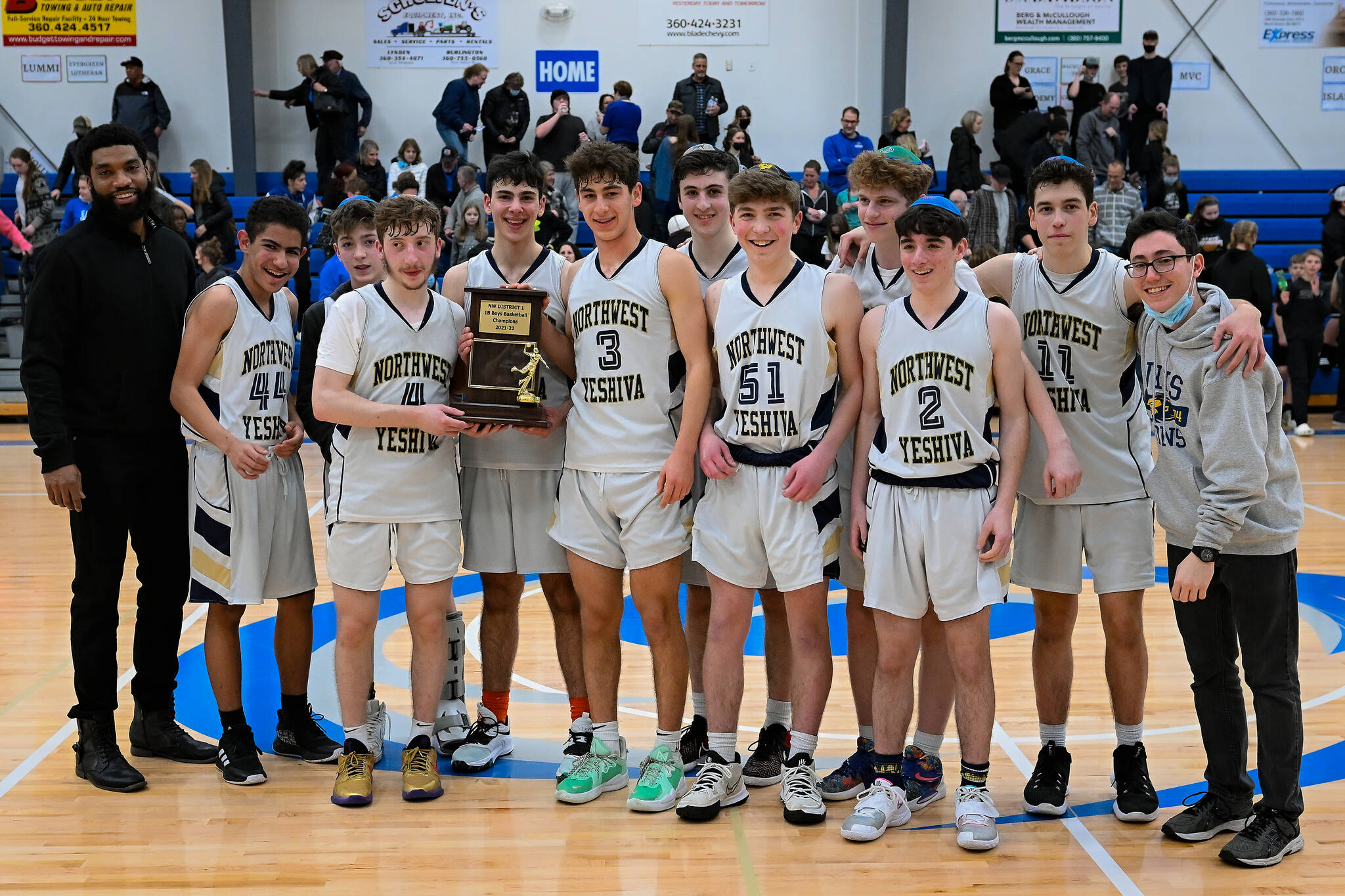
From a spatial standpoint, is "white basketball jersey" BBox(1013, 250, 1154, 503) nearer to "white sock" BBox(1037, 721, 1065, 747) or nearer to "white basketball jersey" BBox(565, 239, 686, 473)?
"white sock" BBox(1037, 721, 1065, 747)

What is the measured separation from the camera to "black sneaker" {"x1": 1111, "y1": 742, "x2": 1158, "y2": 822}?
147 inches

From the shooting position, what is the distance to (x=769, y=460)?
3756mm

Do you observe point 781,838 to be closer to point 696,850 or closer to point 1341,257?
point 696,850

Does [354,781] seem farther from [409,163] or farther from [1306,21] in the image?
[1306,21]

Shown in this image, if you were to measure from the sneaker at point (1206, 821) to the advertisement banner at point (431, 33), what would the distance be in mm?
15770

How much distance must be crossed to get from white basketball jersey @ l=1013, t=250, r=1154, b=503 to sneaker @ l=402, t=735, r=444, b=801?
7.02 ft

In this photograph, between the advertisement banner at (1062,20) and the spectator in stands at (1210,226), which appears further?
the advertisement banner at (1062,20)

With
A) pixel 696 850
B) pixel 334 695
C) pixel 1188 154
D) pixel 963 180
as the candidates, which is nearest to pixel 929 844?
pixel 696 850

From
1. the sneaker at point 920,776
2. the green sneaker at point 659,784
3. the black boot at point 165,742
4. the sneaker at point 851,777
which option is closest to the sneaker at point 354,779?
the black boot at point 165,742

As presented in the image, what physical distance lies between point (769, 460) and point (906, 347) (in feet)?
1.79

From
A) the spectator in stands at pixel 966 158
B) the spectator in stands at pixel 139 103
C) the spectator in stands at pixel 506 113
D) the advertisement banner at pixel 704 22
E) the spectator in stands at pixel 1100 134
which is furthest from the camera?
the advertisement banner at pixel 704 22

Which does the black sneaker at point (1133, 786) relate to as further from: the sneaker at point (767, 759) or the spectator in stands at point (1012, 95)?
the spectator in stands at point (1012, 95)

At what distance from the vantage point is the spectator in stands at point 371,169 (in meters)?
15.1

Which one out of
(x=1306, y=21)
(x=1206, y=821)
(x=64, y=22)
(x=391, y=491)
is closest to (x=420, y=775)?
(x=391, y=491)
